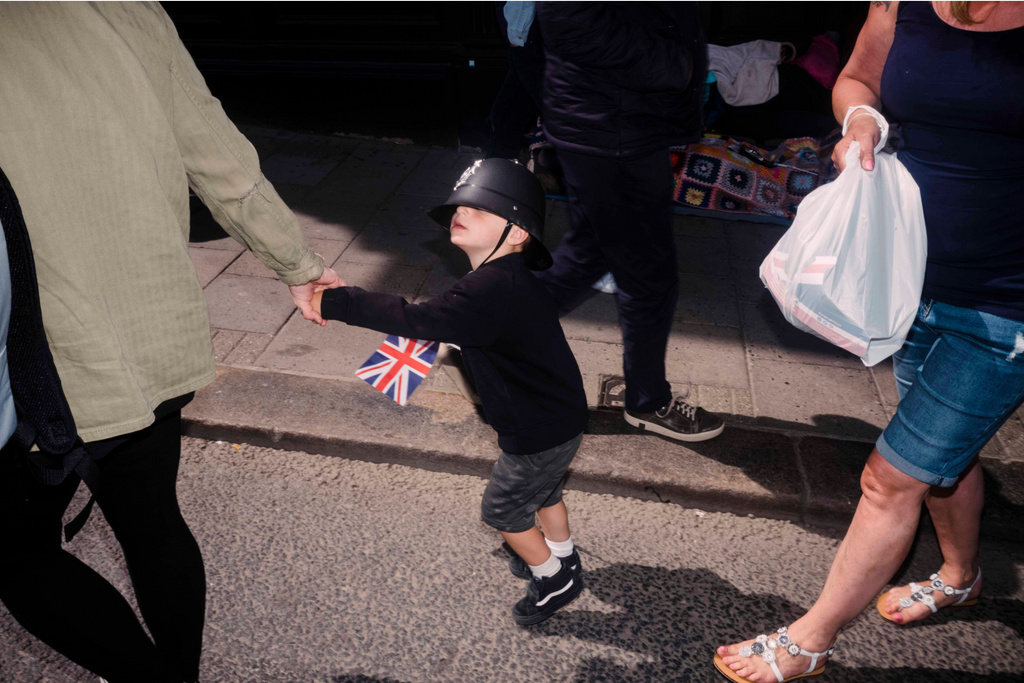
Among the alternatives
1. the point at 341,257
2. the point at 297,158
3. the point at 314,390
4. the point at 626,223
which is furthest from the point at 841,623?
the point at 297,158

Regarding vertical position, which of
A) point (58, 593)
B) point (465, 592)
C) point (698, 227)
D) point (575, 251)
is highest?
point (58, 593)

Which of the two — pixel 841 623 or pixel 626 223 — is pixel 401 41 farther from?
pixel 841 623

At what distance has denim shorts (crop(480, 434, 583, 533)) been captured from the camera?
211cm

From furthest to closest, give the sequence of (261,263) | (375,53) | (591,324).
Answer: (375,53) < (261,263) < (591,324)

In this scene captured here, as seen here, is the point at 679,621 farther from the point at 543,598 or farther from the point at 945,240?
the point at 945,240

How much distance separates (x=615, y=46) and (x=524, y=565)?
1716 millimetres

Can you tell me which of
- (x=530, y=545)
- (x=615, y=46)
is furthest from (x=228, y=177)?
(x=530, y=545)

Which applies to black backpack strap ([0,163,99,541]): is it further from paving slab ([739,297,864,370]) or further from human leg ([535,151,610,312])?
paving slab ([739,297,864,370])

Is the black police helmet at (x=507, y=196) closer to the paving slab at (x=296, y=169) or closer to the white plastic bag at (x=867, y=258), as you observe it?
the white plastic bag at (x=867, y=258)

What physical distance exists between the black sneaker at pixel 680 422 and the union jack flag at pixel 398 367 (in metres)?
0.99

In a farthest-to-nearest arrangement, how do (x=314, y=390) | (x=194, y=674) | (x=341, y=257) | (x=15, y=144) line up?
(x=341, y=257) → (x=314, y=390) → (x=194, y=674) → (x=15, y=144)

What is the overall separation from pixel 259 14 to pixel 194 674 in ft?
19.1

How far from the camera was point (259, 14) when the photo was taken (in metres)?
6.25

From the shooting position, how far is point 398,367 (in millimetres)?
3367
